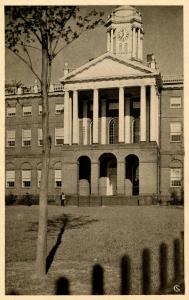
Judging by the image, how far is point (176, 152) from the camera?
88.1 feet

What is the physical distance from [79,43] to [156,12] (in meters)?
2.40

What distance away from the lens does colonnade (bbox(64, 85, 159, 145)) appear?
94.5 feet

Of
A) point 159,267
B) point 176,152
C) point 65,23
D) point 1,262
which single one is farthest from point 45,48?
point 176,152

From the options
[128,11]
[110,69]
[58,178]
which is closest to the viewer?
[128,11]

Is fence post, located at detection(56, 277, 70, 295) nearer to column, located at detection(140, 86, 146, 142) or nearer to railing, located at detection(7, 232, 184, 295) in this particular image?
railing, located at detection(7, 232, 184, 295)

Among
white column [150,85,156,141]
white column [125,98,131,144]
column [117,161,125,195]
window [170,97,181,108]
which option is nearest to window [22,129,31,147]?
column [117,161,125,195]

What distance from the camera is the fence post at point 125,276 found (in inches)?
403

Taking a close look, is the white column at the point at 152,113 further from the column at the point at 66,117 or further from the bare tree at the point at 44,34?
the bare tree at the point at 44,34

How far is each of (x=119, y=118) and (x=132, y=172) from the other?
3.38 m

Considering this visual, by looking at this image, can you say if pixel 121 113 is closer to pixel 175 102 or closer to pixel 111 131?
pixel 111 131

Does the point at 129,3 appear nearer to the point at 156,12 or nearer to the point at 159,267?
the point at 156,12

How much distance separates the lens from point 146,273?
36.1ft

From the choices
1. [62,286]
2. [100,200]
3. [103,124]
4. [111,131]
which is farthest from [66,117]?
[62,286]

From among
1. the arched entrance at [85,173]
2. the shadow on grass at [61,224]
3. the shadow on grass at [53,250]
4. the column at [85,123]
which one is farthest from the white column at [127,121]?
the shadow on grass at [53,250]
